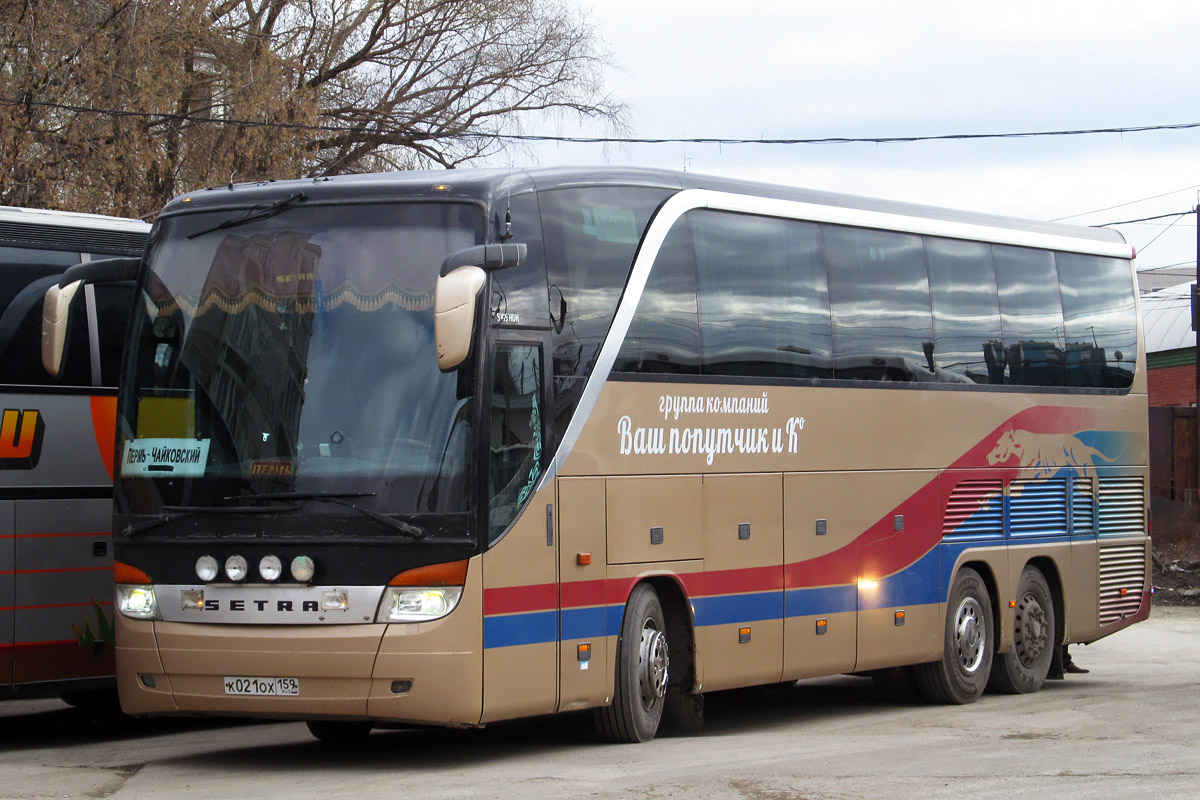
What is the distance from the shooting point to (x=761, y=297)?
40.2ft

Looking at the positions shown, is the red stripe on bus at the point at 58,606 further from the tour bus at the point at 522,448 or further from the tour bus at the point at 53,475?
the tour bus at the point at 522,448

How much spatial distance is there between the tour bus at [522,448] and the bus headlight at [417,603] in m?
0.02

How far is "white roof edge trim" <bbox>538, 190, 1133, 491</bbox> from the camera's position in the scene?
1057 centimetres

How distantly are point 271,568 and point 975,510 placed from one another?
23.4 feet

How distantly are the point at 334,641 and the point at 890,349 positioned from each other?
5839mm

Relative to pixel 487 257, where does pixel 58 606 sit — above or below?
below

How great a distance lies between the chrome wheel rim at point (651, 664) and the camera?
11000mm

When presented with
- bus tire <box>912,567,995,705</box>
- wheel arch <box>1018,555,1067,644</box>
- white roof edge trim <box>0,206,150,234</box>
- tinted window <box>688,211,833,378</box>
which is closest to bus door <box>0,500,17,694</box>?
white roof edge trim <box>0,206,150,234</box>

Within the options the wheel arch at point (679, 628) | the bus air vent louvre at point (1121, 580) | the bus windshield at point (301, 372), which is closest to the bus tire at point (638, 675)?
the wheel arch at point (679, 628)

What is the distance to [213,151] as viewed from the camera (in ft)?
78.4

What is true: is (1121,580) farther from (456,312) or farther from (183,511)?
(183,511)

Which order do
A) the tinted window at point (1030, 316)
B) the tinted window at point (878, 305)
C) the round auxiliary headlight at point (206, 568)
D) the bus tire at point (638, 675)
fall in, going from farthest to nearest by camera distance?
the tinted window at point (1030, 316)
the tinted window at point (878, 305)
the bus tire at point (638, 675)
the round auxiliary headlight at point (206, 568)

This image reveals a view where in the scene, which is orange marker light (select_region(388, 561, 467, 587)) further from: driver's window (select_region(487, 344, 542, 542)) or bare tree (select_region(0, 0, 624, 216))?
bare tree (select_region(0, 0, 624, 216))

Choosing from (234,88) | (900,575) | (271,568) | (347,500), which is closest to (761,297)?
(900,575)
